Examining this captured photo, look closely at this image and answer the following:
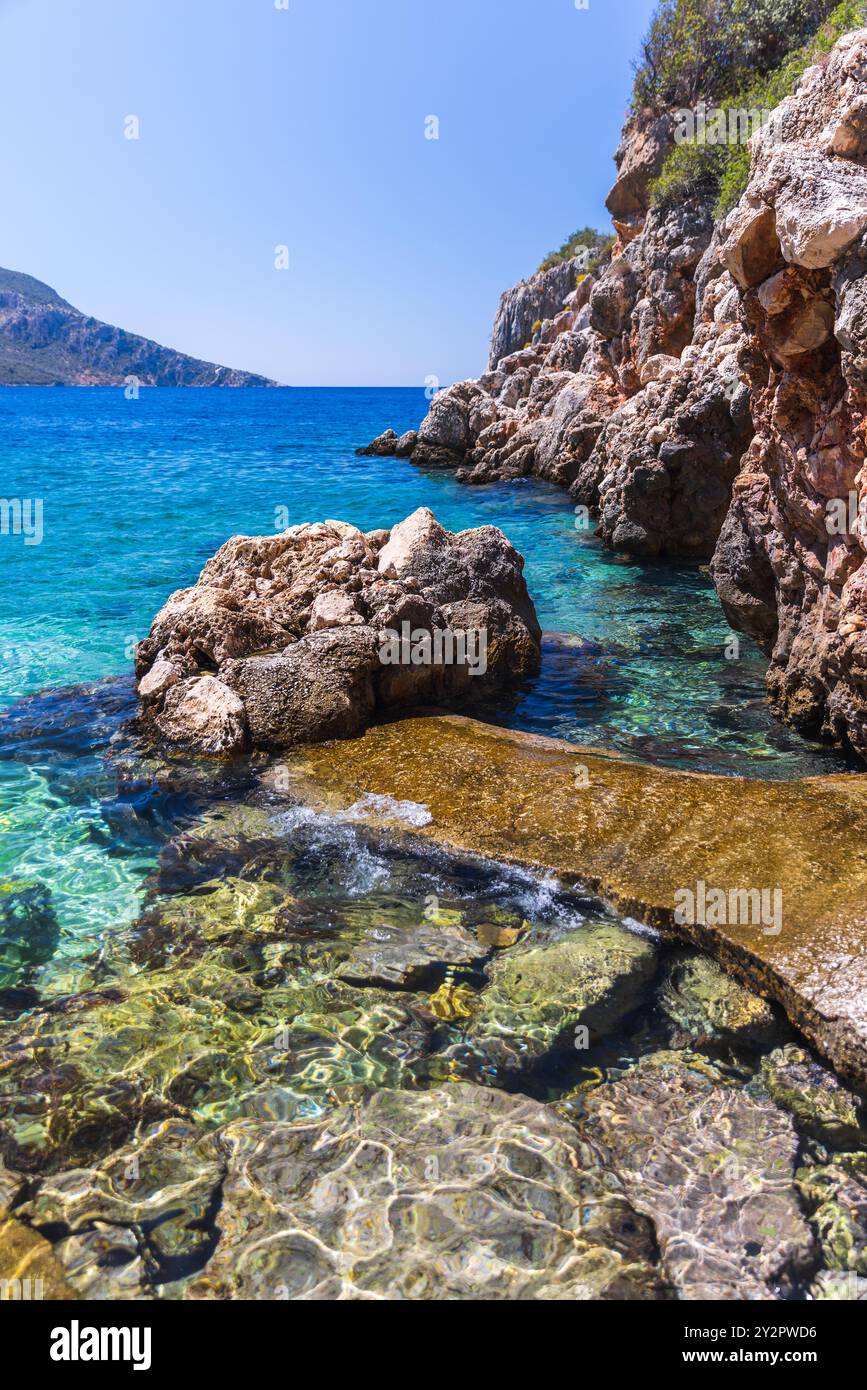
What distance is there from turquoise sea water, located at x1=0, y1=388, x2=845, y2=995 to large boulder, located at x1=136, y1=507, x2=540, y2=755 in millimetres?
1056

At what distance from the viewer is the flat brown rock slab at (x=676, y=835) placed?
5559 mm

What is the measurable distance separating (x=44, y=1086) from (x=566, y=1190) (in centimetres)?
329

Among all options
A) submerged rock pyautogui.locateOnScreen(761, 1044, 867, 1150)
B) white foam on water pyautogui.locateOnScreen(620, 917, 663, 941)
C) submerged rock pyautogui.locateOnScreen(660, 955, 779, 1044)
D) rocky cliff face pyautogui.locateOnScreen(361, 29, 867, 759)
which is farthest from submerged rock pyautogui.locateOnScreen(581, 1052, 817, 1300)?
rocky cliff face pyautogui.locateOnScreen(361, 29, 867, 759)

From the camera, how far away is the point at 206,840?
818cm

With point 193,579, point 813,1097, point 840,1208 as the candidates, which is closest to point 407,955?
point 813,1097

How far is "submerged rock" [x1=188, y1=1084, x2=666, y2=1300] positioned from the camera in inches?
159

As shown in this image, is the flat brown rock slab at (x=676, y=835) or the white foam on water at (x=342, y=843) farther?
the white foam on water at (x=342, y=843)

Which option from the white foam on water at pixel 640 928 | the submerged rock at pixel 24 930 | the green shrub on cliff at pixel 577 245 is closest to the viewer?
the white foam on water at pixel 640 928

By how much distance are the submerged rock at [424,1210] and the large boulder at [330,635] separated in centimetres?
563

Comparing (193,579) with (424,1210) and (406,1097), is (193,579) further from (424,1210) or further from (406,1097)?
(424,1210)

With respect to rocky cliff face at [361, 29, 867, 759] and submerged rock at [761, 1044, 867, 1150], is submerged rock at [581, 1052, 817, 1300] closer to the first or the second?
submerged rock at [761, 1044, 867, 1150]

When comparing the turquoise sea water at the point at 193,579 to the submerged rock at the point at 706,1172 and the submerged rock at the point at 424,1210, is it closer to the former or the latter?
the submerged rock at the point at 424,1210

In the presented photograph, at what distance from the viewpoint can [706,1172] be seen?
4.55 meters

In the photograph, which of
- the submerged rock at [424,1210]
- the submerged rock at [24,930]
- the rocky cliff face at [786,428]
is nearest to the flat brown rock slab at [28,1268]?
the submerged rock at [424,1210]
